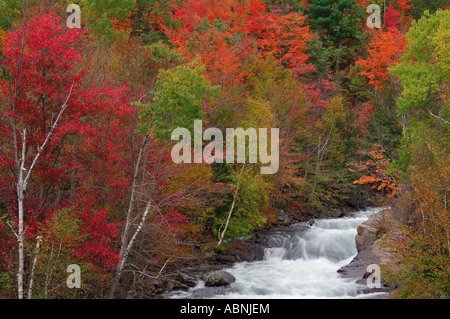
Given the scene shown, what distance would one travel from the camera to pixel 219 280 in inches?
736

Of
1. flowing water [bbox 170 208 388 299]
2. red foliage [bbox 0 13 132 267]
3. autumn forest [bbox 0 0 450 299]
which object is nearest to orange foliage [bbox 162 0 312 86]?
autumn forest [bbox 0 0 450 299]

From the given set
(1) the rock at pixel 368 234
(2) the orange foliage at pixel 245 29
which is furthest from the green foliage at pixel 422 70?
(2) the orange foliage at pixel 245 29

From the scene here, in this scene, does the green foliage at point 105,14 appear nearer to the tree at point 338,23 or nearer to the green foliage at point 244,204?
the green foliage at point 244,204

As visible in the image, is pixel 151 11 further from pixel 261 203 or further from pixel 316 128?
Result: pixel 261 203

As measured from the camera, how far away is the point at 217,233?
78.4ft

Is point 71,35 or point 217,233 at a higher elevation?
point 71,35

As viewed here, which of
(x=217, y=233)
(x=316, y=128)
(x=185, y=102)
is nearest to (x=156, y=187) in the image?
(x=185, y=102)

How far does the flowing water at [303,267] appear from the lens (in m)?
18.0

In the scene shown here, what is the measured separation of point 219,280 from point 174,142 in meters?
6.80

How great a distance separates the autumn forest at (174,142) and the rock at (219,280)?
5.97 feet

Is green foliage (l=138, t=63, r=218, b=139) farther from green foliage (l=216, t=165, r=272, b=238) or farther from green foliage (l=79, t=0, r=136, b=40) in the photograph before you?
green foliage (l=79, t=0, r=136, b=40)

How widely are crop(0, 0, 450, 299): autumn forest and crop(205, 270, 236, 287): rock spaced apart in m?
1.82

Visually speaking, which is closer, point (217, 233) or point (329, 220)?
point (217, 233)
